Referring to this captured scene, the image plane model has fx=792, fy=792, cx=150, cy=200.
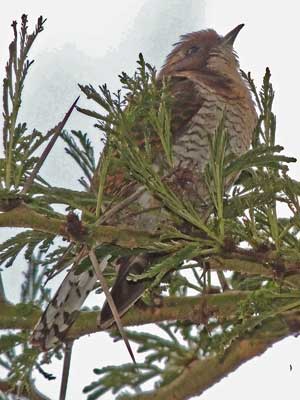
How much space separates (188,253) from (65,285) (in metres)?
1.36

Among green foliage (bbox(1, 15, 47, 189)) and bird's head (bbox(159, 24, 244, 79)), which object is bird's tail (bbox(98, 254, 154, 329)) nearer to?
green foliage (bbox(1, 15, 47, 189))

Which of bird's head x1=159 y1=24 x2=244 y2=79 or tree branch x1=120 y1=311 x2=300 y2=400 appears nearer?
tree branch x1=120 y1=311 x2=300 y2=400

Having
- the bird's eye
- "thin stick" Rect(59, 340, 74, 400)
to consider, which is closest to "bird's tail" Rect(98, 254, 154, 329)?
"thin stick" Rect(59, 340, 74, 400)

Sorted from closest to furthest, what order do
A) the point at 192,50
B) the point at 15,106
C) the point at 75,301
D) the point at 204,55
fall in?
the point at 15,106 → the point at 75,301 → the point at 204,55 → the point at 192,50

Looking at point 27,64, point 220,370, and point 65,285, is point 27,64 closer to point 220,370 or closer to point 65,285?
point 220,370

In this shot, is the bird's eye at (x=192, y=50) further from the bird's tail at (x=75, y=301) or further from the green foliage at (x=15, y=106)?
the green foliage at (x=15, y=106)

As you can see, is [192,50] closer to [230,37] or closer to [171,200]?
[230,37]

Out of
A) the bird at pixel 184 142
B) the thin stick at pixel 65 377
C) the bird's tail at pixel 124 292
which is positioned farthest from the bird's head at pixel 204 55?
the thin stick at pixel 65 377

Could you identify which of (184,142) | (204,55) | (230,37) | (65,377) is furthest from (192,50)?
(65,377)

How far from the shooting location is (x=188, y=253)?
238cm

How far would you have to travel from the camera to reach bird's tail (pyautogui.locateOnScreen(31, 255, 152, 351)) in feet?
9.34

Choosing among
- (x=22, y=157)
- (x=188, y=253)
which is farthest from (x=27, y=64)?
(x=188, y=253)

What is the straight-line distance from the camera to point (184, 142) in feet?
14.3

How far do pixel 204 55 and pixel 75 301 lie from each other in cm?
318
